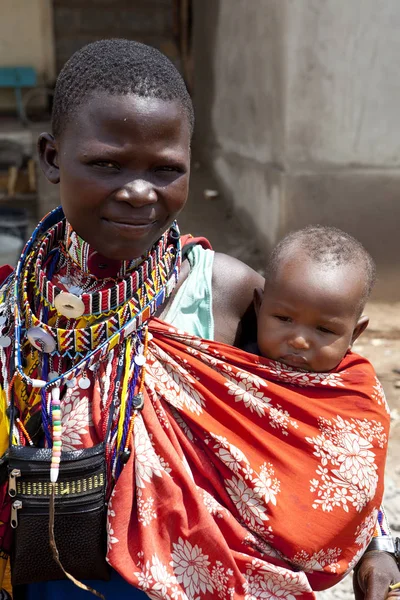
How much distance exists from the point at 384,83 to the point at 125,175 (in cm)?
415

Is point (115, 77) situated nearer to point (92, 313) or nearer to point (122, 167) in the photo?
point (122, 167)

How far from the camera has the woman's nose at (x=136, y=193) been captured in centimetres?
124

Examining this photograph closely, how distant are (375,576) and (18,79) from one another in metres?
7.21

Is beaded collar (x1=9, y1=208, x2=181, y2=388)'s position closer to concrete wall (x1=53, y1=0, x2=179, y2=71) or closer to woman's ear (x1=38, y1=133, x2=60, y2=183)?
woman's ear (x1=38, y1=133, x2=60, y2=183)

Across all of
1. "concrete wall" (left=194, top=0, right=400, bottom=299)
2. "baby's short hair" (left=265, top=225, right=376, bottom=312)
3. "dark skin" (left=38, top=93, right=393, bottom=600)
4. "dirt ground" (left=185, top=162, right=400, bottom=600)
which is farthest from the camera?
"concrete wall" (left=194, top=0, right=400, bottom=299)

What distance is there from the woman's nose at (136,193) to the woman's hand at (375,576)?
986 millimetres

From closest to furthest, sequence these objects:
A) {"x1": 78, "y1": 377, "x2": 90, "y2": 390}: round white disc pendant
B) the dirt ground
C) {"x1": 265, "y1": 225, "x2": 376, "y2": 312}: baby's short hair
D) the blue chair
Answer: {"x1": 78, "y1": 377, "x2": 90, "y2": 390}: round white disc pendant < {"x1": 265, "y1": 225, "x2": 376, "y2": 312}: baby's short hair < the dirt ground < the blue chair

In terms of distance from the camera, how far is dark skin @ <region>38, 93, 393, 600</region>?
4.03 feet

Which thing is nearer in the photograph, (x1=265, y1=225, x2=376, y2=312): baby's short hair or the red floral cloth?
the red floral cloth

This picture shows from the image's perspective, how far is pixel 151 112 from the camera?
4.06 ft

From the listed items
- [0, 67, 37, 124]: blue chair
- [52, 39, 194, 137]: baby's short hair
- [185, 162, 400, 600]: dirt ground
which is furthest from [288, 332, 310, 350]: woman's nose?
[0, 67, 37, 124]: blue chair

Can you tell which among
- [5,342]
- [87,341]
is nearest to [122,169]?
[87,341]

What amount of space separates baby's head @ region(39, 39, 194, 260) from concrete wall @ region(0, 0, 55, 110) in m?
7.11

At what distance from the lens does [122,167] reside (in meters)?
1.25
